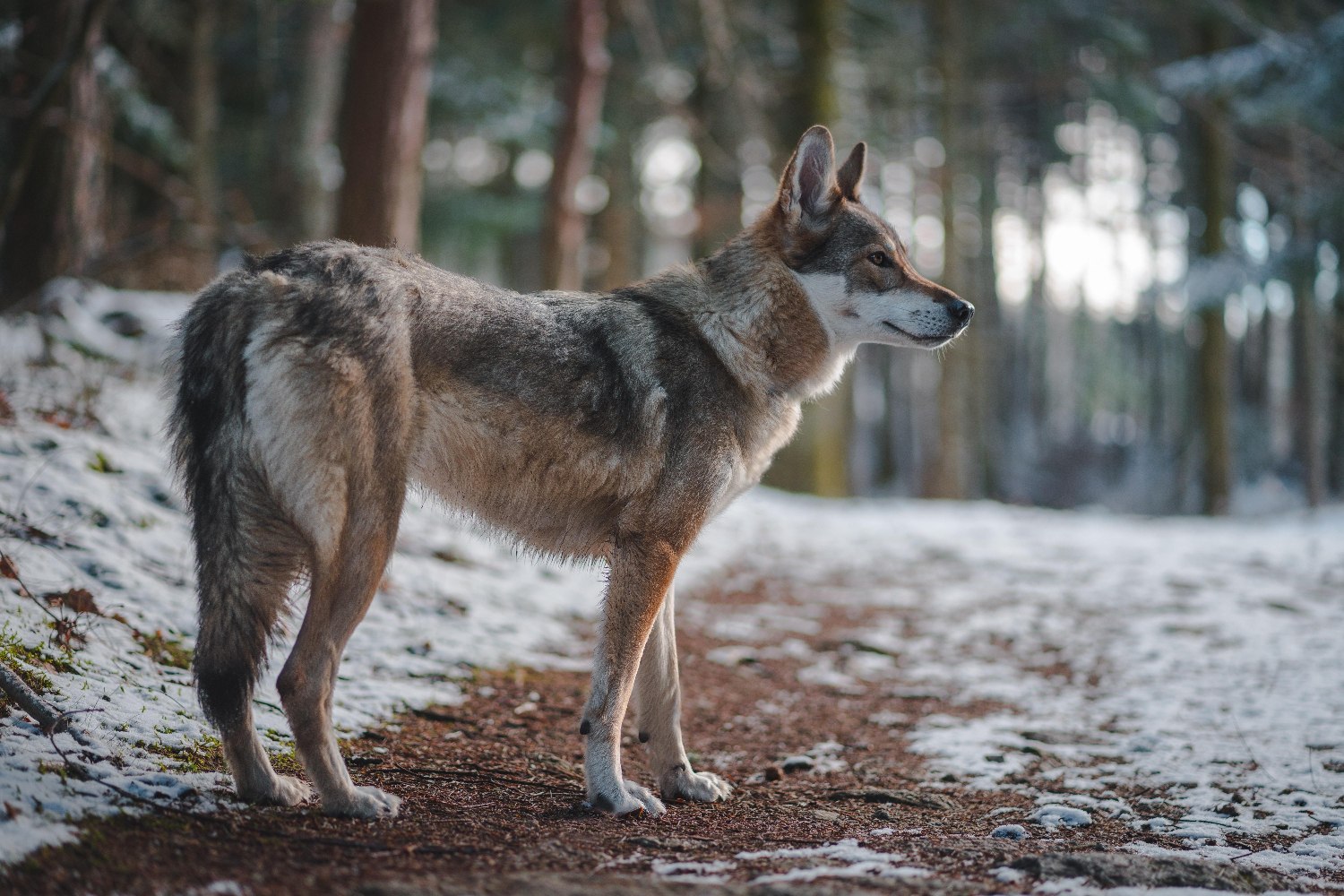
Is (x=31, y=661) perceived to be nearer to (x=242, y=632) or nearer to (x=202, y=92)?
(x=242, y=632)

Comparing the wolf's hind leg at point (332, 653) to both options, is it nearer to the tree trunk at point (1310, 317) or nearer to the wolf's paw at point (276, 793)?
the wolf's paw at point (276, 793)

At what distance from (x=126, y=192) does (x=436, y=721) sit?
36.9 feet

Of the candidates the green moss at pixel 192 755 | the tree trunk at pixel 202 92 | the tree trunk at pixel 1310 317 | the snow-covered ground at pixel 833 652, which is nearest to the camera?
the green moss at pixel 192 755

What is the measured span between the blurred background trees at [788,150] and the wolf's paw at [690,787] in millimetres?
4538

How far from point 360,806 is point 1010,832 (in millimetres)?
2245

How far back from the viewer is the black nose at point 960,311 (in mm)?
4273

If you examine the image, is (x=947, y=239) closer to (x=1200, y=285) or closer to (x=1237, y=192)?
(x=1200, y=285)

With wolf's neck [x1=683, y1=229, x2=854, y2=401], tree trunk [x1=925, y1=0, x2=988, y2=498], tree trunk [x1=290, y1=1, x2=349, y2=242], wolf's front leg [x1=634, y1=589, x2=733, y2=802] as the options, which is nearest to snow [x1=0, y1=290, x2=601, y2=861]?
wolf's front leg [x1=634, y1=589, x2=733, y2=802]

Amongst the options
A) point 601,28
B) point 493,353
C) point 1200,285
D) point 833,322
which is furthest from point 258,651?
point 1200,285

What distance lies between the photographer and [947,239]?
1723cm

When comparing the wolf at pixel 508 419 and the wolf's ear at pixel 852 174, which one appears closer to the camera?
the wolf at pixel 508 419

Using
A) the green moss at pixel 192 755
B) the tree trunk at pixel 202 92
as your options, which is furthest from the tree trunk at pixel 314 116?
the green moss at pixel 192 755

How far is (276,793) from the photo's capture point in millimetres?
3094

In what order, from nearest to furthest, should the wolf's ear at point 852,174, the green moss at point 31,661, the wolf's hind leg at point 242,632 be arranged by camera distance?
the wolf's hind leg at point 242,632 < the green moss at point 31,661 < the wolf's ear at point 852,174
